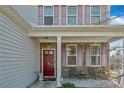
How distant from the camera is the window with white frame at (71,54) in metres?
16.1

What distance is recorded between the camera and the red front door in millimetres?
16078

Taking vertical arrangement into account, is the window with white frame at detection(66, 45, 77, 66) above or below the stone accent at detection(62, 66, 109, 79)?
above

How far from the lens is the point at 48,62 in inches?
636

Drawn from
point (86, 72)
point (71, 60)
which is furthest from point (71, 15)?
point (86, 72)

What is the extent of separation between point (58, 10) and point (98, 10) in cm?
261

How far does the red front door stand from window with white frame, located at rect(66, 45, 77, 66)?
1.09 m

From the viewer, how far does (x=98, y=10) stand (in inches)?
610

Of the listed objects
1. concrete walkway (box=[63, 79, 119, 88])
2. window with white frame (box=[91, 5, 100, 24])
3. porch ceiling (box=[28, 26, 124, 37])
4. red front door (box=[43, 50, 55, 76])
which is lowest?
concrete walkway (box=[63, 79, 119, 88])

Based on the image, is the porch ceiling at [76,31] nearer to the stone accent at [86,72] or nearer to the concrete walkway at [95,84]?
the concrete walkway at [95,84]

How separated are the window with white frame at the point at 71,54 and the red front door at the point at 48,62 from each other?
109cm

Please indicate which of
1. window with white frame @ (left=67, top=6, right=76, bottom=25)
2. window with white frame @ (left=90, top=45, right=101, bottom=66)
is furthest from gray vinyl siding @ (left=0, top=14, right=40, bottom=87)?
window with white frame @ (left=90, top=45, right=101, bottom=66)

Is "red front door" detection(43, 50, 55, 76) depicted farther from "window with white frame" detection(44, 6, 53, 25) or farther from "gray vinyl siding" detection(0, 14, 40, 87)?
"gray vinyl siding" detection(0, 14, 40, 87)

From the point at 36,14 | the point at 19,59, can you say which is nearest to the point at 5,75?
the point at 19,59

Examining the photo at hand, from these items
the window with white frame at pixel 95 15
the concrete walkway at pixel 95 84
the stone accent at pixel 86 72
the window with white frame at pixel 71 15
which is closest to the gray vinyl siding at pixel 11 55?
the concrete walkway at pixel 95 84
